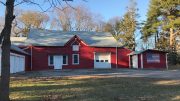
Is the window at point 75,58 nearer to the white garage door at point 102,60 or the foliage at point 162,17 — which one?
the white garage door at point 102,60

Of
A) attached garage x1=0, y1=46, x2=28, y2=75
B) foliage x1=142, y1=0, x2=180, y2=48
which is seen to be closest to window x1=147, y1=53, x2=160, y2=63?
foliage x1=142, y1=0, x2=180, y2=48

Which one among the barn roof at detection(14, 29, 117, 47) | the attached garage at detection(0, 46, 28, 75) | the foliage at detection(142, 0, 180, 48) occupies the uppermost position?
the foliage at detection(142, 0, 180, 48)

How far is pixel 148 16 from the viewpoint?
68.3 meters

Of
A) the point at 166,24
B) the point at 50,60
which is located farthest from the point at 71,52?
the point at 166,24

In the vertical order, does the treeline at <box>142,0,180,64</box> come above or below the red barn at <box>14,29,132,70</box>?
above

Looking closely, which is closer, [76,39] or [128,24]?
[76,39]

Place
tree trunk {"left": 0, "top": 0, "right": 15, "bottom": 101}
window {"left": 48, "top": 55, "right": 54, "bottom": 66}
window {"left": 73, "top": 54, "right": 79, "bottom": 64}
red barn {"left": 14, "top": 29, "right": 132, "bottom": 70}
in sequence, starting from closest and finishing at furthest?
tree trunk {"left": 0, "top": 0, "right": 15, "bottom": 101}
red barn {"left": 14, "top": 29, "right": 132, "bottom": 70}
window {"left": 48, "top": 55, "right": 54, "bottom": 66}
window {"left": 73, "top": 54, "right": 79, "bottom": 64}

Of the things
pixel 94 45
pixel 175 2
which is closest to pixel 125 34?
pixel 175 2

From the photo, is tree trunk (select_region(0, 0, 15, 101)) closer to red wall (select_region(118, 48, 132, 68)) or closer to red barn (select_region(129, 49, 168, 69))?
red barn (select_region(129, 49, 168, 69))

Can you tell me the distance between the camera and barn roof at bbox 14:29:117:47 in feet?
180

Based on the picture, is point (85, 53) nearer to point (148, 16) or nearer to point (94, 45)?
point (94, 45)

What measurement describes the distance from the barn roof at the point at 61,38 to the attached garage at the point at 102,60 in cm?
152

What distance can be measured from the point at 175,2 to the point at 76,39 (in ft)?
61.7

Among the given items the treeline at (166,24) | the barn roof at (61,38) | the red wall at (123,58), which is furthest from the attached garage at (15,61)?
the treeline at (166,24)
